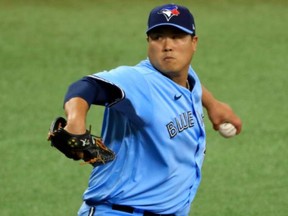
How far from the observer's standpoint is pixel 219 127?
640 centimetres

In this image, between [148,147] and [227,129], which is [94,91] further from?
[227,129]

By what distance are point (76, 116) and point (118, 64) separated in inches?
324

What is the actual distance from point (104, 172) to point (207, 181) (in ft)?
12.8

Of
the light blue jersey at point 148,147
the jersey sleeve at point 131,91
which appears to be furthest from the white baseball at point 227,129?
the jersey sleeve at point 131,91

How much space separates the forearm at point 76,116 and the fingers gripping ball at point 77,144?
0.03m

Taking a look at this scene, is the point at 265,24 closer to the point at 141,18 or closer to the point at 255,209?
the point at 141,18

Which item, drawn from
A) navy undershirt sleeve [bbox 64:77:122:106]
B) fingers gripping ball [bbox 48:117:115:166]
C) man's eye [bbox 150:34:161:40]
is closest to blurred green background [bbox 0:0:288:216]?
man's eye [bbox 150:34:161:40]

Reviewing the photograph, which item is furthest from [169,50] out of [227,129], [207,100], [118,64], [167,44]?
[118,64]

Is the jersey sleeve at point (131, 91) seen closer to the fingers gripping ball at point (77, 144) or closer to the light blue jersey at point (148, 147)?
the light blue jersey at point (148, 147)

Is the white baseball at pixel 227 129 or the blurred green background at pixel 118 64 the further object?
the blurred green background at pixel 118 64

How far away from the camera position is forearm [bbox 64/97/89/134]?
15.1 feet

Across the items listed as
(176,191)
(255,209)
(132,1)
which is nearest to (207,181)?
(255,209)

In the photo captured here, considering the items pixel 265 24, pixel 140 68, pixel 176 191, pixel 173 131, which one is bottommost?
pixel 265 24

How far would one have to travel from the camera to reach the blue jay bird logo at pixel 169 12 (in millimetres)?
5453
